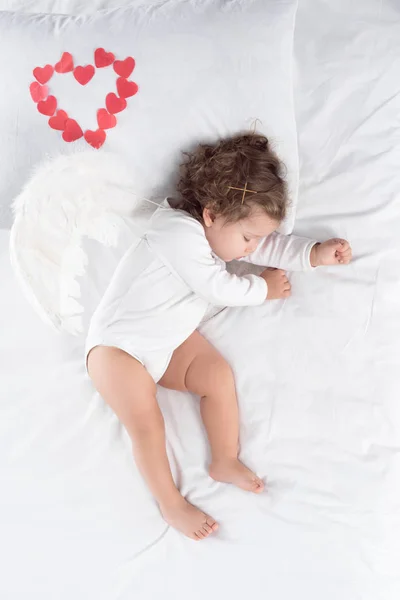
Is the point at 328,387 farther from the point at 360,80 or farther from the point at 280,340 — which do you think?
the point at 360,80

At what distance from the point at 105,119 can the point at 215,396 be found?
0.59 metres

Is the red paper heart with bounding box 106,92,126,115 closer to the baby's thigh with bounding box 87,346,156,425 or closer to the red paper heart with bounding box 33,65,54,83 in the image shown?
the red paper heart with bounding box 33,65,54,83

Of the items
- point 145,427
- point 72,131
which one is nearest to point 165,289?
point 145,427

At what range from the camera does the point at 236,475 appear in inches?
48.0

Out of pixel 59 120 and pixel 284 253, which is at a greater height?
pixel 59 120

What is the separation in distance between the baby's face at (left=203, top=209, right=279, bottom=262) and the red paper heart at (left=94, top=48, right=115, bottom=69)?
1.16 feet

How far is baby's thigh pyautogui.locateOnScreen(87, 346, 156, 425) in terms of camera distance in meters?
1.24

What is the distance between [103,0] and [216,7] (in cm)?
35

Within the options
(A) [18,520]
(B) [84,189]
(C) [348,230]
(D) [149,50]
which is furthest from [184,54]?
(A) [18,520]

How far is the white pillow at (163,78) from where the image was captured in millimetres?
1224

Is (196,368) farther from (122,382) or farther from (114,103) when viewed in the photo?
(114,103)

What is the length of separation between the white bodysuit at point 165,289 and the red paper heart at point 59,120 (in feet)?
0.87

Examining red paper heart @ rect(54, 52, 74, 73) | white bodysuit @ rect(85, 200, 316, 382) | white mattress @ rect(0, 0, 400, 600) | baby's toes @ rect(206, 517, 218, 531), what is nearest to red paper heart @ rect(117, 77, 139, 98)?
red paper heart @ rect(54, 52, 74, 73)

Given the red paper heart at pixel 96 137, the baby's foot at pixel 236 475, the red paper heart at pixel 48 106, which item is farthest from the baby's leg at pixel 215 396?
the red paper heart at pixel 48 106
